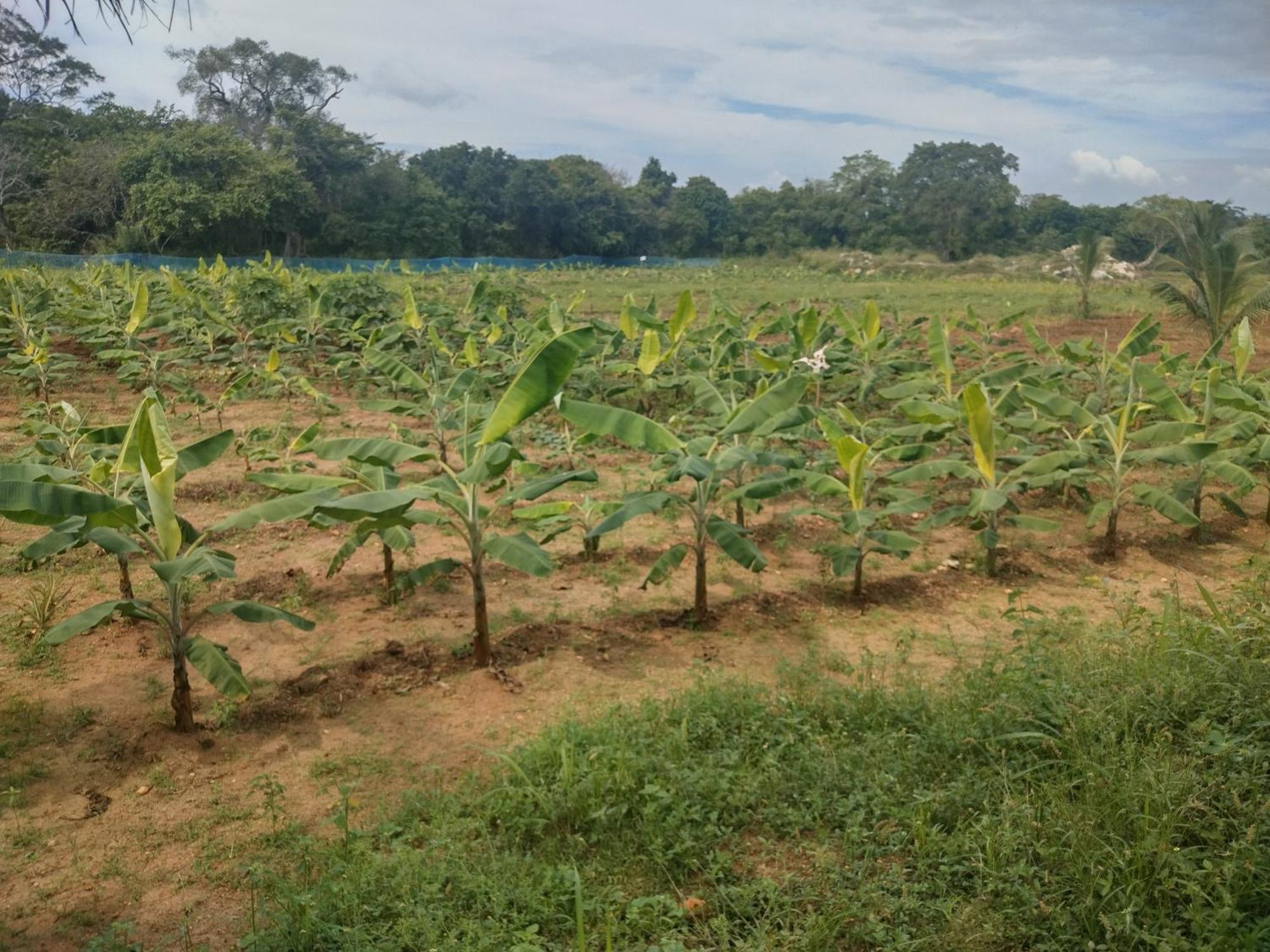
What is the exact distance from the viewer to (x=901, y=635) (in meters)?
5.26

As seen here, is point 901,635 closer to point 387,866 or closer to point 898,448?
point 898,448

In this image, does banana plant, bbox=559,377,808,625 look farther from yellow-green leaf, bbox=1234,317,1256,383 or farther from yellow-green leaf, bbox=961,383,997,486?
Result: yellow-green leaf, bbox=1234,317,1256,383

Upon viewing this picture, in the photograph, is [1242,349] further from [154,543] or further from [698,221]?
[698,221]

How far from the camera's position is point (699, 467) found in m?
4.86

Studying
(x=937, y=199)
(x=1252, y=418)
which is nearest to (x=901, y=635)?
(x=1252, y=418)

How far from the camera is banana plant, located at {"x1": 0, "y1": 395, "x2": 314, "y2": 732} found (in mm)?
3658

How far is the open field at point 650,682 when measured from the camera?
3027 millimetres

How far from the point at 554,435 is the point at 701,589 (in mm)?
4152

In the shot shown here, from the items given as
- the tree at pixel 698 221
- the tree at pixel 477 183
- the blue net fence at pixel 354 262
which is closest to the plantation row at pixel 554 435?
the blue net fence at pixel 354 262

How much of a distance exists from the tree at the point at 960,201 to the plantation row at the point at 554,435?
106ft

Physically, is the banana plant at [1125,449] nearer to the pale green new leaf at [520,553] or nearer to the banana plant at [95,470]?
the pale green new leaf at [520,553]

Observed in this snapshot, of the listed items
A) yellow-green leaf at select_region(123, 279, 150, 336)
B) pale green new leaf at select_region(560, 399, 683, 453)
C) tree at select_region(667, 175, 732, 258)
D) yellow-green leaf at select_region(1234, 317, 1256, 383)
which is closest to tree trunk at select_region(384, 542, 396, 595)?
pale green new leaf at select_region(560, 399, 683, 453)

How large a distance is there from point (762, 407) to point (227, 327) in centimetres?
828

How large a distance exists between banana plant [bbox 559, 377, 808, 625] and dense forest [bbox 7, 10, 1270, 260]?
2.85 metres
